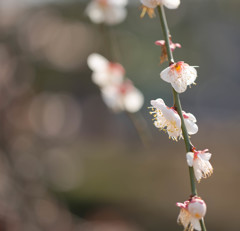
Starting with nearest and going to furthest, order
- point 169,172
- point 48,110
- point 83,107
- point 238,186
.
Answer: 1. point 238,186
2. point 169,172
3. point 48,110
4. point 83,107

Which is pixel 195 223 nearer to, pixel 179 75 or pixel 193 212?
pixel 193 212

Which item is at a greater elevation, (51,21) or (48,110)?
(51,21)

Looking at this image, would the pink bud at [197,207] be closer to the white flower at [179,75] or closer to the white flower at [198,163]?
the white flower at [198,163]

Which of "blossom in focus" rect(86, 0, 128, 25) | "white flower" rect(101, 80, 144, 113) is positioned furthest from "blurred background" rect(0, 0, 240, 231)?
"blossom in focus" rect(86, 0, 128, 25)

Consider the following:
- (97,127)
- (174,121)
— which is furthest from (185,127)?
(97,127)

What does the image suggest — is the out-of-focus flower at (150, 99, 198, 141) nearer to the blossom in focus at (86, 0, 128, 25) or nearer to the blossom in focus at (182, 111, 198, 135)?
the blossom in focus at (182, 111, 198, 135)

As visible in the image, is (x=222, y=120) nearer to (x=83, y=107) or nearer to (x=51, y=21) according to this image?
(x=83, y=107)

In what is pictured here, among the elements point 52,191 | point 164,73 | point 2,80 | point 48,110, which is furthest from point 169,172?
point 164,73
